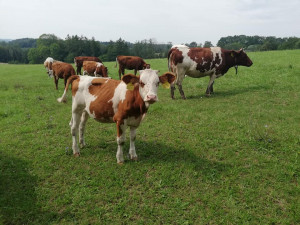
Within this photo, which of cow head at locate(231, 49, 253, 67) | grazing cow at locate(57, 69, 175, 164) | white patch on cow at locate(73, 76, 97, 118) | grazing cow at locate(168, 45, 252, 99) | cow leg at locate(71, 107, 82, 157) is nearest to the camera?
grazing cow at locate(57, 69, 175, 164)

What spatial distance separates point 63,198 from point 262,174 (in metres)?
4.13

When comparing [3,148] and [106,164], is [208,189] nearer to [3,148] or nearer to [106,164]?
[106,164]

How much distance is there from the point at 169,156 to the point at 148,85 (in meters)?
2.13

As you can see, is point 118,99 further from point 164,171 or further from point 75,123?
point 164,171

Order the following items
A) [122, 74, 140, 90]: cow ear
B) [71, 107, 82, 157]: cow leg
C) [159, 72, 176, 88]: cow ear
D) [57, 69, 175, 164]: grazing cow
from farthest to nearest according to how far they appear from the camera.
A: [71, 107, 82, 157]: cow leg
[159, 72, 176, 88]: cow ear
[122, 74, 140, 90]: cow ear
[57, 69, 175, 164]: grazing cow

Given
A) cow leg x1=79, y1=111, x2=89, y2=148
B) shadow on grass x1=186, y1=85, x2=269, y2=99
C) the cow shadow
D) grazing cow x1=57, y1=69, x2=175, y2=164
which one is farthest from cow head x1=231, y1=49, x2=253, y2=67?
cow leg x1=79, y1=111, x2=89, y2=148

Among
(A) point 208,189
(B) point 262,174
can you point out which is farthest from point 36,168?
(B) point 262,174

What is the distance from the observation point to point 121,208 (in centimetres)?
407

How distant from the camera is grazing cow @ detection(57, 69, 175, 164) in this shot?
462 centimetres

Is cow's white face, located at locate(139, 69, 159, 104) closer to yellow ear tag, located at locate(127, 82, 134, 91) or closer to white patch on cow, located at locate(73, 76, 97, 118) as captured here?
yellow ear tag, located at locate(127, 82, 134, 91)

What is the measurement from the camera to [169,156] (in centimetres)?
574

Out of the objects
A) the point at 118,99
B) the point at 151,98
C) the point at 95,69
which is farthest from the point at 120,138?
the point at 95,69

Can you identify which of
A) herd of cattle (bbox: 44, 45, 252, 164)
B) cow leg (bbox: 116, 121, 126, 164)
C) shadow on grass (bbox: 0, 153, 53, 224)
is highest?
herd of cattle (bbox: 44, 45, 252, 164)

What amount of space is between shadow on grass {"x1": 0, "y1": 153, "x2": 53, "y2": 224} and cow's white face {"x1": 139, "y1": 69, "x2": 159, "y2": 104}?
2774mm
